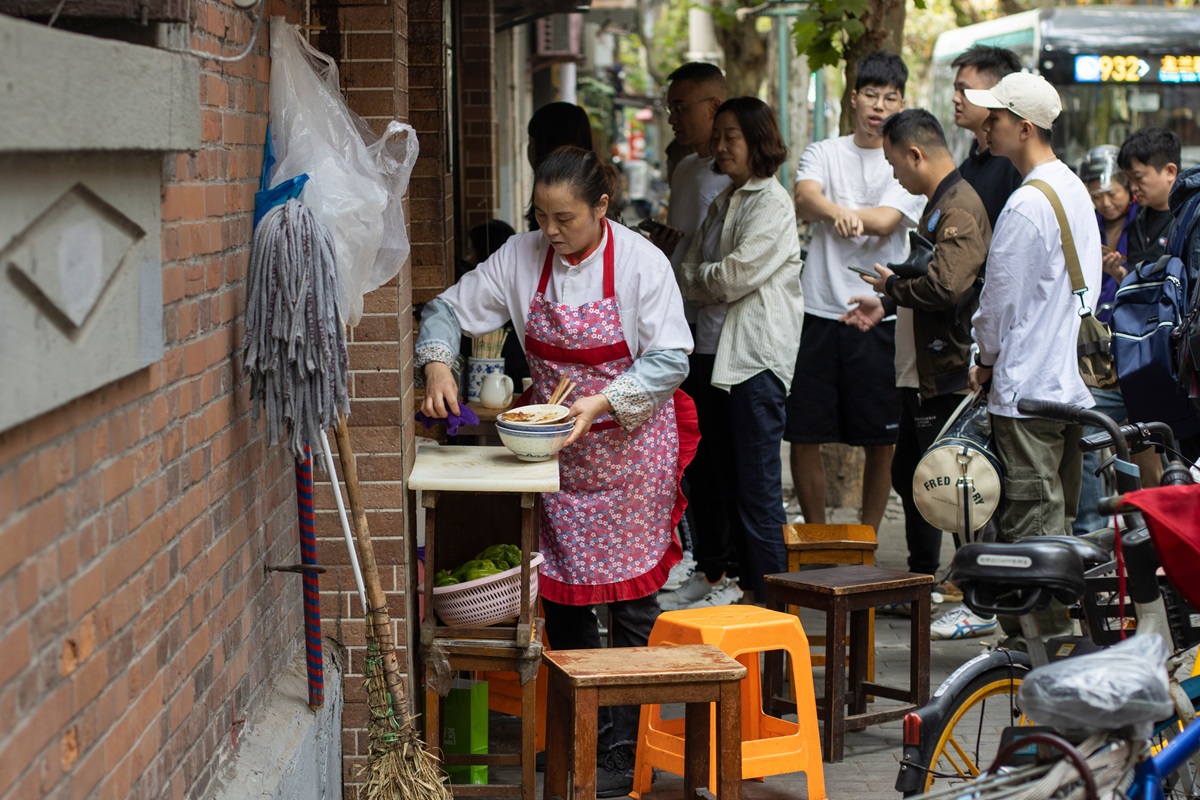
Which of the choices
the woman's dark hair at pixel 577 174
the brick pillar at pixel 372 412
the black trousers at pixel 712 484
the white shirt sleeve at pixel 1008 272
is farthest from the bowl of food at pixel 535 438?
the white shirt sleeve at pixel 1008 272

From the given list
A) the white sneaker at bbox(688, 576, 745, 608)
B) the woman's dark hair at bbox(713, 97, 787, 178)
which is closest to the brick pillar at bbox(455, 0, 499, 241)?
the white sneaker at bbox(688, 576, 745, 608)

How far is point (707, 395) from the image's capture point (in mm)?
6094

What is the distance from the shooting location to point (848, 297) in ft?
21.7

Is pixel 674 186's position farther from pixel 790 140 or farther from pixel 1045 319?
pixel 790 140

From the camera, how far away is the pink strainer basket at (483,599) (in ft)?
13.9

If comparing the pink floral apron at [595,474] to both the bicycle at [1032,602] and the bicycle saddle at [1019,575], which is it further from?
the bicycle saddle at [1019,575]

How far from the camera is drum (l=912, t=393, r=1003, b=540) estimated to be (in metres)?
5.05

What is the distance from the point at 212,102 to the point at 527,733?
7.10ft

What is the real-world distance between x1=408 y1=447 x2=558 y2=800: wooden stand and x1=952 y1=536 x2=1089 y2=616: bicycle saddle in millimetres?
1452

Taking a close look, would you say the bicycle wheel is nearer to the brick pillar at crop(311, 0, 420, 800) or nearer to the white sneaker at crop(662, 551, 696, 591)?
the brick pillar at crop(311, 0, 420, 800)

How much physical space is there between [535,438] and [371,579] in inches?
26.7

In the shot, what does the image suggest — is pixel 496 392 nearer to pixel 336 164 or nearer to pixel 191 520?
pixel 336 164

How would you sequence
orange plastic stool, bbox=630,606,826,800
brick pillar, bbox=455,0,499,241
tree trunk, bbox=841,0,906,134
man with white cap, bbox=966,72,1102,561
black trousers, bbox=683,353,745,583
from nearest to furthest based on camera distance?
orange plastic stool, bbox=630,606,826,800
man with white cap, bbox=966,72,1102,561
black trousers, bbox=683,353,745,583
tree trunk, bbox=841,0,906,134
brick pillar, bbox=455,0,499,241

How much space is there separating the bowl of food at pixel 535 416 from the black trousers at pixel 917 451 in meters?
2.15
